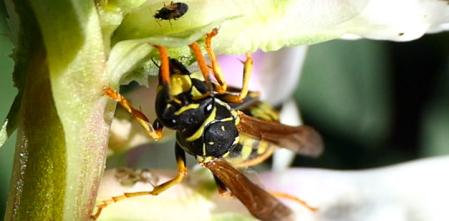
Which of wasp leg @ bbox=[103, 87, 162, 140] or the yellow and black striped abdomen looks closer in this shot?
wasp leg @ bbox=[103, 87, 162, 140]

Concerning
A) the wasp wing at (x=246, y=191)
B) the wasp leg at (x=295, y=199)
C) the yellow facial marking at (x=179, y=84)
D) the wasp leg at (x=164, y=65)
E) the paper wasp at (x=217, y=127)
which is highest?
the wasp leg at (x=164, y=65)

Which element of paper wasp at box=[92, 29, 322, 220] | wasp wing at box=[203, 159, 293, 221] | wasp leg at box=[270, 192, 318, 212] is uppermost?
paper wasp at box=[92, 29, 322, 220]

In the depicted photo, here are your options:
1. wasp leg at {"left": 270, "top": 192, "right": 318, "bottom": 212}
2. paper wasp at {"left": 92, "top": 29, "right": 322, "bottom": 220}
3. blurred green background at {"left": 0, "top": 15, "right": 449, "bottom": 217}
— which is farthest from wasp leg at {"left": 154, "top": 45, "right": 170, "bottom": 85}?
blurred green background at {"left": 0, "top": 15, "right": 449, "bottom": 217}

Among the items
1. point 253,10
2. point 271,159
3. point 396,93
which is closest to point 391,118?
point 396,93

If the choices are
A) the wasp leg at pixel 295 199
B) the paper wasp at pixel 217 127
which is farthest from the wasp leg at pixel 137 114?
the wasp leg at pixel 295 199

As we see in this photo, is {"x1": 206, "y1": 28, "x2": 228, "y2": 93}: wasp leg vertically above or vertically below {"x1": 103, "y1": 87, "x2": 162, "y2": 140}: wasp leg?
above

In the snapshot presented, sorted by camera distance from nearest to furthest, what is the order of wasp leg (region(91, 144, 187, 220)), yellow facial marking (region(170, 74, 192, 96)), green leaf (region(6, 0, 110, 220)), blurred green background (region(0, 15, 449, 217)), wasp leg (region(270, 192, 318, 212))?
green leaf (region(6, 0, 110, 220)) → yellow facial marking (region(170, 74, 192, 96)) → wasp leg (region(91, 144, 187, 220)) → wasp leg (region(270, 192, 318, 212)) → blurred green background (region(0, 15, 449, 217))

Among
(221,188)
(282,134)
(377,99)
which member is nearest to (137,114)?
(221,188)

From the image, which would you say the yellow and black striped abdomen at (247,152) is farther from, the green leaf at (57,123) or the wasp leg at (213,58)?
the green leaf at (57,123)

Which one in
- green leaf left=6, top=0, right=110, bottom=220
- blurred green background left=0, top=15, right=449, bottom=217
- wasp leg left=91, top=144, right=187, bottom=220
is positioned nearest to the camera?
green leaf left=6, top=0, right=110, bottom=220

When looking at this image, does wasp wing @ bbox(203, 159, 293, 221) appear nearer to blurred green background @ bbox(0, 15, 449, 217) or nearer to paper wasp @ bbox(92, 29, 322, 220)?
paper wasp @ bbox(92, 29, 322, 220)
